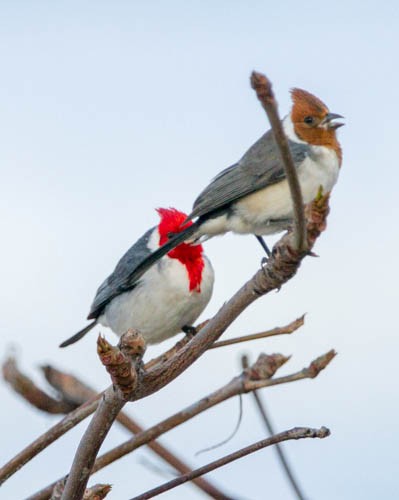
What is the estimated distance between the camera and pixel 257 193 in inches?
146

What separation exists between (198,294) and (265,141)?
1095mm

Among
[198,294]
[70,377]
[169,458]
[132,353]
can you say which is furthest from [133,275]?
[132,353]

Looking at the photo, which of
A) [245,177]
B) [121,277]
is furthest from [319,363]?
[121,277]

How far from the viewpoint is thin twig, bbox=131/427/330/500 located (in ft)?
5.64

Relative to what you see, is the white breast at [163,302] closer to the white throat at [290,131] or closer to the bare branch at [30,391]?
the white throat at [290,131]

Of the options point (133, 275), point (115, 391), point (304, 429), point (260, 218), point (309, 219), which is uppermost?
point (133, 275)

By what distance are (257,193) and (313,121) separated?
0.58m

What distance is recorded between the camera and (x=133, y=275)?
4719 mm

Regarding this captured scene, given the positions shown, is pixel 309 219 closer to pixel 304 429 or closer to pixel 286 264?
pixel 286 264

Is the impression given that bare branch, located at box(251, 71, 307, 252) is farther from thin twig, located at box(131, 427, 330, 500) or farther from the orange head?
the orange head

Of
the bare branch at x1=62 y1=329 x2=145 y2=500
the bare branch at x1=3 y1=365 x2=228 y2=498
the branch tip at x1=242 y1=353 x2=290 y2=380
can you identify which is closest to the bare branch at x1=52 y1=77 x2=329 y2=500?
the bare branch at x1=62 y1=329 x2=145 y2=500

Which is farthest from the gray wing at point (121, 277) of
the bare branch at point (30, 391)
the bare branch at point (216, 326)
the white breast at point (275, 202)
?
the bare branch at point (216, 326)

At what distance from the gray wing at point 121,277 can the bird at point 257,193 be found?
3.31ft

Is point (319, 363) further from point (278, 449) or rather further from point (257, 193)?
point (257, 193)
